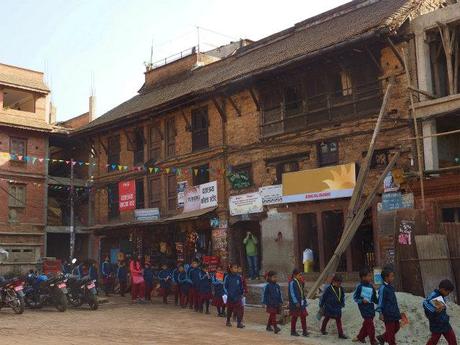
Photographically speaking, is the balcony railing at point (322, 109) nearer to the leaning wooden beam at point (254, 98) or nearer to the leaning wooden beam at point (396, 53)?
the leaning wooden beam at point (254, 98)

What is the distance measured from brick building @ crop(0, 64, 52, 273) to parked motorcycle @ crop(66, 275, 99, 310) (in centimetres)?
1325

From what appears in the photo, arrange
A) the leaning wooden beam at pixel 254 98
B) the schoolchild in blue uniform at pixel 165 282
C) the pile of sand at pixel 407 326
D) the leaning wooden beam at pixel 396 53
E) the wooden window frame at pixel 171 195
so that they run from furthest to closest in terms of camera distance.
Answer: the wooden window frame at pixel 171 195 → the leaning wooden beam at pixel 254 98 → the schoolchild in blue uniform at pixel 165 282 → the leaning wooden beam at pixel 396 53 → the pile of sand at pixel 407 326

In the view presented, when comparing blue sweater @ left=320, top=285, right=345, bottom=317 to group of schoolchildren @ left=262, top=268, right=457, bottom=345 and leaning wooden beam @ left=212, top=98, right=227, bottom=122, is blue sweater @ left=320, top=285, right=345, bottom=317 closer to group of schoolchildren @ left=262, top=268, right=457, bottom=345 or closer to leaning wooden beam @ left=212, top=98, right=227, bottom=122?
group of schoolchildren @ left=262, top=268, right=457, bottom=345

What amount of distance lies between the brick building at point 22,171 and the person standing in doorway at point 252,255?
1398cm

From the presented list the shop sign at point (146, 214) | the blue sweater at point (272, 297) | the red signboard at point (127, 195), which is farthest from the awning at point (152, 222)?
the blue sweater at point (272, 297)

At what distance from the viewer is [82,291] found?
1683cm

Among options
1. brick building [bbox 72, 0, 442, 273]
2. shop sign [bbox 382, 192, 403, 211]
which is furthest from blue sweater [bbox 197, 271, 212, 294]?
shop sign [bbox 382, 192, 403, 211]

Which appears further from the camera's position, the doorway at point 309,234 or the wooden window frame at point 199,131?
the wooden window frame at point 199,131

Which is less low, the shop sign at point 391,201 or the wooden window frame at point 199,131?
the wooden window frame at point 199,131

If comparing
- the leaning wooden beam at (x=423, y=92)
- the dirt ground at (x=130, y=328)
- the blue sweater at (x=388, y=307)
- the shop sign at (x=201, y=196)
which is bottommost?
the dirt ground at (x=130, y=328)

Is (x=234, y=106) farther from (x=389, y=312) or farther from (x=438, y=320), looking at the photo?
(x=438, y=320)

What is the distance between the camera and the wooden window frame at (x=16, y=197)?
96.4 feet

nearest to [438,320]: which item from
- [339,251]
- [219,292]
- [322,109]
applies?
[339,251]

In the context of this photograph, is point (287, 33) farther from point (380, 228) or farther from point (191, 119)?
point (380, 228)
